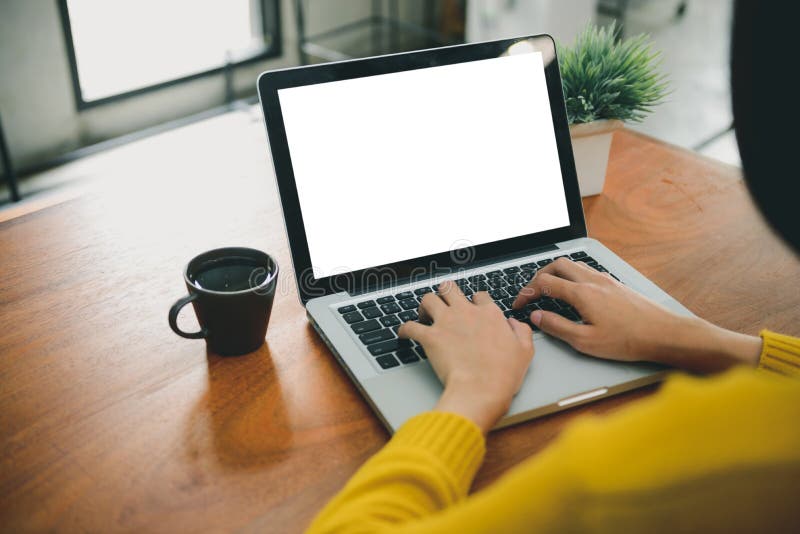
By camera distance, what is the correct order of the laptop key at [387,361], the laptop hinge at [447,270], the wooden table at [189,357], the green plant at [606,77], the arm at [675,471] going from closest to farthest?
1. the arm at [675,471]
2. the wooden table at [189,357]
3. the laptop key at [387,361]
4. the laptop hinge at [447,270]
5. the green plant at [606,77]

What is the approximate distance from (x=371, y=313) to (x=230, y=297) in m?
0.16

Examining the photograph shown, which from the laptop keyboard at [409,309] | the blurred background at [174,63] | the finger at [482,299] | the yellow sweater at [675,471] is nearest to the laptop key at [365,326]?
the laptop keyboard at [409,309]

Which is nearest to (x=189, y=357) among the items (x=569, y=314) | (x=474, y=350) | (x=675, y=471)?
(x=474, y=350)

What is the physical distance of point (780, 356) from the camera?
2.34ft

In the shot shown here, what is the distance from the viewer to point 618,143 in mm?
1277

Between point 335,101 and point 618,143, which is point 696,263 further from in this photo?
point 335,101

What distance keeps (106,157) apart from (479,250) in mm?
2131

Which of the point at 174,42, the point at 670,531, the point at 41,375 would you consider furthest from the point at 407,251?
the point at 174,42

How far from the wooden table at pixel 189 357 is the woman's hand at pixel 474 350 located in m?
0.06

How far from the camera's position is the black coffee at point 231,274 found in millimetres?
728

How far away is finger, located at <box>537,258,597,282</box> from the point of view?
0.80 m

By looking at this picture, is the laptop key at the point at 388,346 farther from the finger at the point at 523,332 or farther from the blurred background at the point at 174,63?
the blurred background at the point at 174,63

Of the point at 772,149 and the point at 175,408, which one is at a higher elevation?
the point at 772,149

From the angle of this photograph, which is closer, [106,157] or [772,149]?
[772,149]
